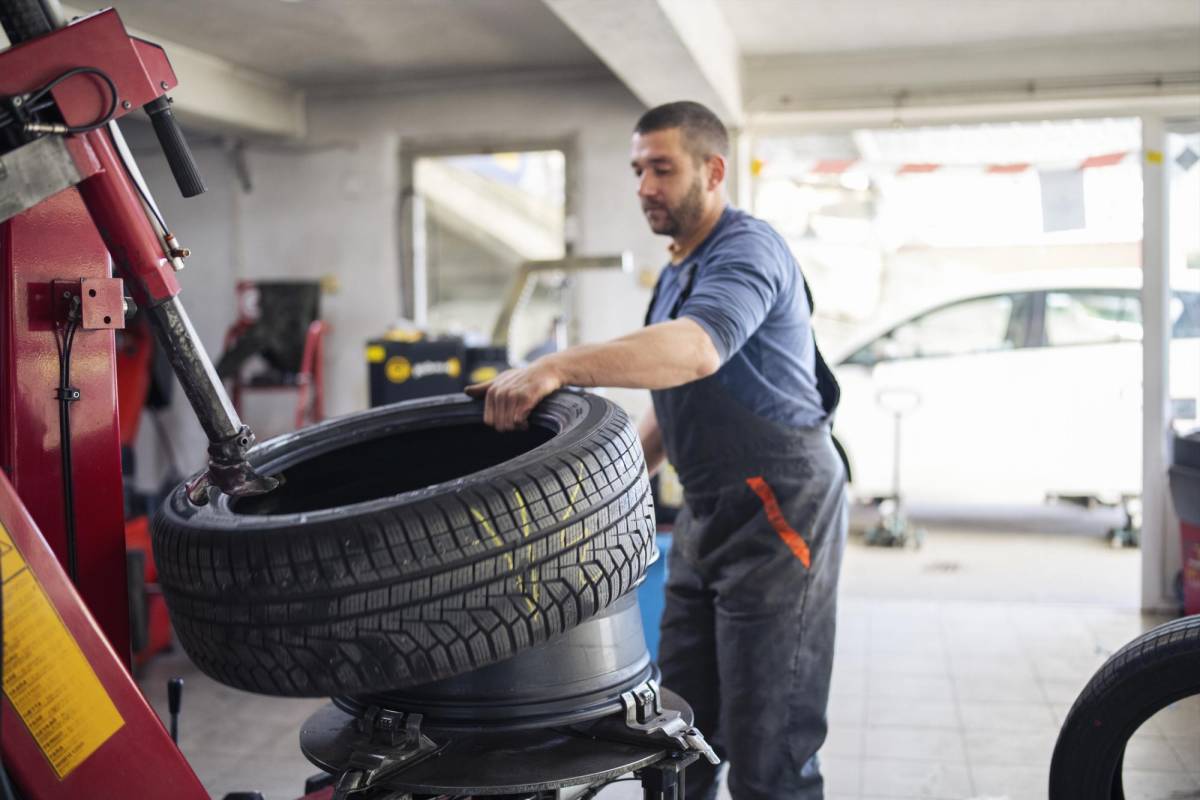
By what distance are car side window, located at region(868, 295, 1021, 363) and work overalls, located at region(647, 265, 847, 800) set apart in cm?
460

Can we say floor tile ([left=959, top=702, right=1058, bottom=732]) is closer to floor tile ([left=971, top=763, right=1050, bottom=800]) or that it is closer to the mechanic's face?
floor tile ([left=971, top=763, right=1050, bottom=800])

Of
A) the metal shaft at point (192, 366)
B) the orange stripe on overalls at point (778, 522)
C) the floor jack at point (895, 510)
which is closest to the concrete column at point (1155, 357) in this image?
the floor jack at point (895, 510)

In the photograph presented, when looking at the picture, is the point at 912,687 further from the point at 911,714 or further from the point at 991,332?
the point at 991,332

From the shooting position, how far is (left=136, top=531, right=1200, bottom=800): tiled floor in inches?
119

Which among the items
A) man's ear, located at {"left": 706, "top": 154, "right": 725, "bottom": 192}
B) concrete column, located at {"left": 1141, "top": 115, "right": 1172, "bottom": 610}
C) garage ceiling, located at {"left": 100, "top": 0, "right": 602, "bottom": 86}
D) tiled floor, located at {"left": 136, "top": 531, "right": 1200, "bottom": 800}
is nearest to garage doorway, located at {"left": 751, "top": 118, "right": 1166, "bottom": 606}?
tiled floor, located at {"left": 136, "top": 531, "right": 1200, "bottom": 800}

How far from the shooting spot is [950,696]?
3684 millimetres

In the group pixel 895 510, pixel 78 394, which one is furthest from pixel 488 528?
pixel 895 510

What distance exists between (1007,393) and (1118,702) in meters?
4.72

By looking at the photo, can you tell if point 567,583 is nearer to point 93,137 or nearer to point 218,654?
point 218,654

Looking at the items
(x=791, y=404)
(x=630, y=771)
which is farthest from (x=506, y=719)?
(x=791, y=404)

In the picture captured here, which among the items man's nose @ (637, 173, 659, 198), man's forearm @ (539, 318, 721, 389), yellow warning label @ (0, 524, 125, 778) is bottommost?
yellow warning label @ (0, 524, 125, 778)

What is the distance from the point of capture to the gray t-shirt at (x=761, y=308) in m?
1.79

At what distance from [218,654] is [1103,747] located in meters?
1.40

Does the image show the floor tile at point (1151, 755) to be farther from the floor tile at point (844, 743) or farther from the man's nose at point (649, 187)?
the man's nose at point (649, 187)
